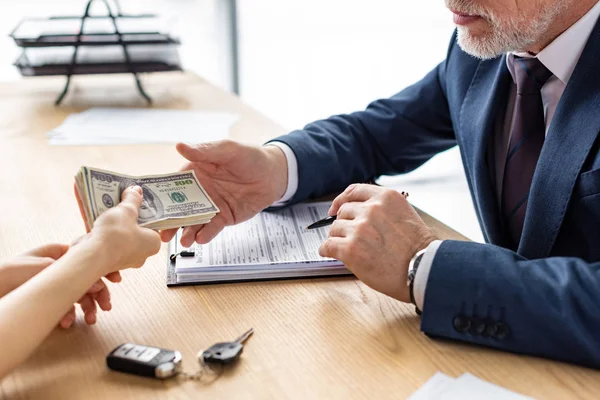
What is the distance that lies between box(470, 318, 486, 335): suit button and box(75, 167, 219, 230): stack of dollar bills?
468 millimetres

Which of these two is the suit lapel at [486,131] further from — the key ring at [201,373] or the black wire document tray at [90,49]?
the black wire document tray at [90,49]

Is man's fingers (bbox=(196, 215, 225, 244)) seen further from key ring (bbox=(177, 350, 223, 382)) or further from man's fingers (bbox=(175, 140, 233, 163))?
key ring (bbox=(177, 350, 223, 382))

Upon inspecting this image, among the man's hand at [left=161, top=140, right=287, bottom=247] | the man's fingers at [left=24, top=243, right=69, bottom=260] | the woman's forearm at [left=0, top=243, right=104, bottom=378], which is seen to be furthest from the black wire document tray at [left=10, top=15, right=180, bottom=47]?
the woman's forearm at [left=0, top=243, right=104, bottom=378]

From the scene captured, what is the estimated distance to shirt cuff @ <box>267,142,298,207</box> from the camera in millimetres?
1355

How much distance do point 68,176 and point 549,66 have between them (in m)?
1.05

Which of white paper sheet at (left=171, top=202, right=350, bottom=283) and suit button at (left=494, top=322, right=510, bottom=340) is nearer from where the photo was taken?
suit button at (left=494, top=322, right=510, bottom=340)

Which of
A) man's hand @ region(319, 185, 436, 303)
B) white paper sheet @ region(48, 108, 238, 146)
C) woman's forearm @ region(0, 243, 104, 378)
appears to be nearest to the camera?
woman's forearm @ region(0, 243, 104, 378)

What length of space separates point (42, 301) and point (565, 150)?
31.9 inches

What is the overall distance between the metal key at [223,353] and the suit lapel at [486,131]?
663 millimetres

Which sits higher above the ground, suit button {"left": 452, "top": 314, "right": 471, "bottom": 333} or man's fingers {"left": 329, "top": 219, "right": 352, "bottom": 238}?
man's fingers {"left": 329, "top": 219, "right": 352, "bottom": 238}

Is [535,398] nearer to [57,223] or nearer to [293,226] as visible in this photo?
[293,226]

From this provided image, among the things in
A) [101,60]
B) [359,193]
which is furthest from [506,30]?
[101,60]

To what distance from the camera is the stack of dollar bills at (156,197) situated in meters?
0.99

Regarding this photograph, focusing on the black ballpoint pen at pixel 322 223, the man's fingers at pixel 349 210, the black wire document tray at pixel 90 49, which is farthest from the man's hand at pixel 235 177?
the black wire document tray at pixel 90 49
